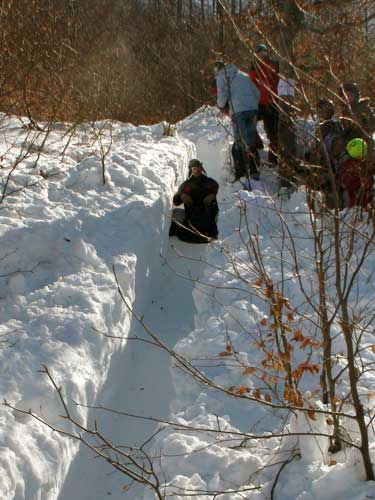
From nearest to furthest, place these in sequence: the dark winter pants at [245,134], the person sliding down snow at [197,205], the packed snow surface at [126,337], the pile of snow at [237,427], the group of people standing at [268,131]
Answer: the pile of snow at [237,427] → the packed snow surface at [126,337] → the group of people standing at [268,131] → the person sliding down snow at [197,205] → the dark winter pants at [245,134]

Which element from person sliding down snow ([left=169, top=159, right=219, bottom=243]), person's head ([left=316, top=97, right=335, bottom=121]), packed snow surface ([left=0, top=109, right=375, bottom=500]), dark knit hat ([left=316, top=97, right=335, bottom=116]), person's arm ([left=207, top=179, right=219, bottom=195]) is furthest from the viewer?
person's arm ([left=207, top=179, right=219, bottom=195])

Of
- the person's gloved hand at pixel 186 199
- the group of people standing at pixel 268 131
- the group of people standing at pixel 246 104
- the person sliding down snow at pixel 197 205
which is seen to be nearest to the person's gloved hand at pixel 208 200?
the person sliding down snow at pixel 197 205

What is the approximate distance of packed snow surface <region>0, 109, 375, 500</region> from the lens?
3568mm

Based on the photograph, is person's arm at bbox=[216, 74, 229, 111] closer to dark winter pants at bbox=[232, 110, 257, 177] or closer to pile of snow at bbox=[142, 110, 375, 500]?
dark winter pants at bbox=[232, 110, 257, 177]

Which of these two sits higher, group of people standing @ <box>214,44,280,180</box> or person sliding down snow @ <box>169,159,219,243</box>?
group of people standing @ <box>214,44,280,180</box>

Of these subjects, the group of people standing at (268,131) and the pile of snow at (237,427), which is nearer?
the pile of snow at (237,427)

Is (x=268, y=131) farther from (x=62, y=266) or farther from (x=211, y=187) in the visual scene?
(x=62, y=266)

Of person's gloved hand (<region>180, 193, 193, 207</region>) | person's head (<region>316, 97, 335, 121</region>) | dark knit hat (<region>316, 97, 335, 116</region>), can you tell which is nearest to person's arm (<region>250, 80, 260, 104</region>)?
person's gloved hand (<region>180, 193, 193, 207</region>)

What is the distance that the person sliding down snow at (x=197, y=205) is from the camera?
7348 mm

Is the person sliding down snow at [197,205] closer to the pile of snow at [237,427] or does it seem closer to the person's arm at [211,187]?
the person's arm at [211,187]

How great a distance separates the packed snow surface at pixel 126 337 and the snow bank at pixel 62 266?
13 millimetres

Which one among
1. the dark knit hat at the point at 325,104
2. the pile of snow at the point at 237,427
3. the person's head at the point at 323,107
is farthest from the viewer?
the pile of snow at the point at 237,427

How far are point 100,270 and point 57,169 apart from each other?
1742 millimetres

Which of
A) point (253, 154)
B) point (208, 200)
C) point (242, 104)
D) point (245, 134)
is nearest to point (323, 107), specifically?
point (253, 154)
